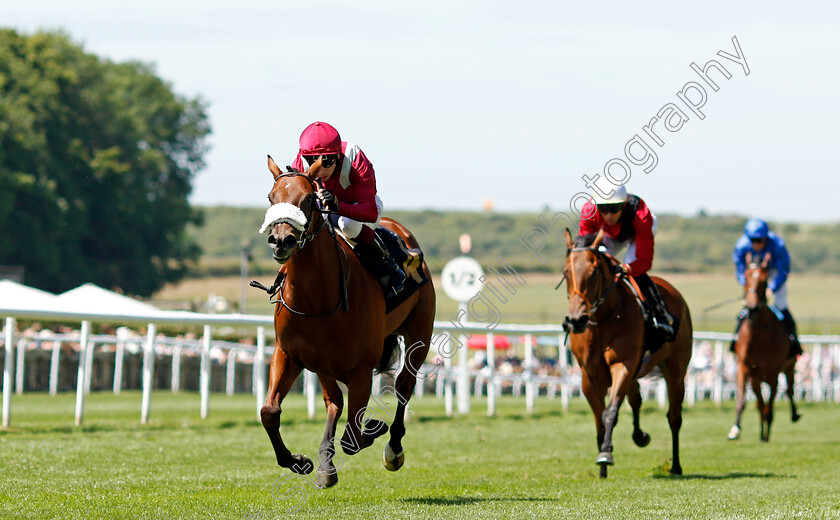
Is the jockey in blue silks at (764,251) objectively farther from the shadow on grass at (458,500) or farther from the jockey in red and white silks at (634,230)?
the shadow on grass at (458,500)

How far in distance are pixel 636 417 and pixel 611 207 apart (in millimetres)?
1928

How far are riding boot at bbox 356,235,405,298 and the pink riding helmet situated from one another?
26.5 inches

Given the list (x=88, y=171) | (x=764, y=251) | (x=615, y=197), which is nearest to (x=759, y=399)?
(x=764, y=251)

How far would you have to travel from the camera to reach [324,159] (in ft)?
21.9

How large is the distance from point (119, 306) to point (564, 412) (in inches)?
295

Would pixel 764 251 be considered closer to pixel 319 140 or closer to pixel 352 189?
pixel 352 189

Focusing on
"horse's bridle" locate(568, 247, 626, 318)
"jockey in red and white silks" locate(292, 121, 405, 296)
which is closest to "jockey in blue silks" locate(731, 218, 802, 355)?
"horse's bridle" locate(568, 247, 626, 318)

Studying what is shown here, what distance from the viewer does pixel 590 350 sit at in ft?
29.8

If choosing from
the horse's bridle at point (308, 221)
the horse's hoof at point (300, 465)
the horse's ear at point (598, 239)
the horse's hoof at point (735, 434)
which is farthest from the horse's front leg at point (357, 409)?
the horse's hoof at point (735, 434)

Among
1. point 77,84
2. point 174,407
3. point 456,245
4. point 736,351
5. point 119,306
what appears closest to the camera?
point 736,351

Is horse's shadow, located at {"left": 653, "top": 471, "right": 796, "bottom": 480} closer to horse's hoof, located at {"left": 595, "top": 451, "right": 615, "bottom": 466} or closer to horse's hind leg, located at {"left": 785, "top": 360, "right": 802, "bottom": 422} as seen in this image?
horse's hoof, located at {"left": 595, "top": 451, "right": 615, "bottom": 466}

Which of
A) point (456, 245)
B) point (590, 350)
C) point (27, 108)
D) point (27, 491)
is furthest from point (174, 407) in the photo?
point (456, 245)

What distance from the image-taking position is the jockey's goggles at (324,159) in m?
6.59

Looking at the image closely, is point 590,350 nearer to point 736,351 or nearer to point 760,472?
point 760,472
